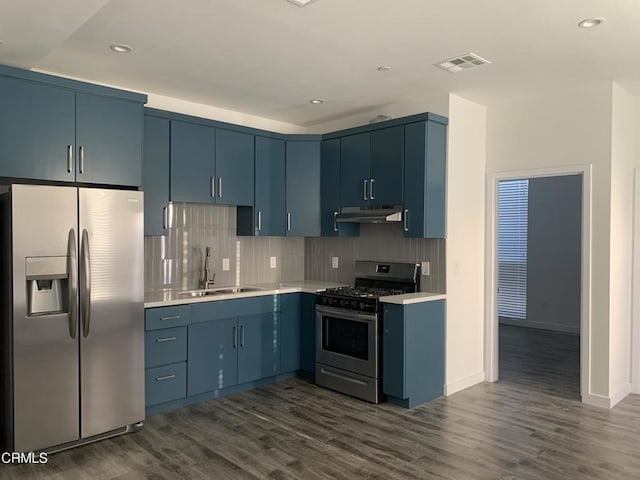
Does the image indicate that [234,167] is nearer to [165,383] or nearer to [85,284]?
[85,284]

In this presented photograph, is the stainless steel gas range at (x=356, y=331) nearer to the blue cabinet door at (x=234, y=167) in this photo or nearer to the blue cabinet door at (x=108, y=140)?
the blue cabinet door at (x=234, y=167)

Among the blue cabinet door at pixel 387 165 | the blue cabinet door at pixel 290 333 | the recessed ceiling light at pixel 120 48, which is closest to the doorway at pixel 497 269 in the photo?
the blue cabinet door at pixel 387 165

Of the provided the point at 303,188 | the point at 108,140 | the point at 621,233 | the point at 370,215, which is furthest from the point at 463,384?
the point at 108,140

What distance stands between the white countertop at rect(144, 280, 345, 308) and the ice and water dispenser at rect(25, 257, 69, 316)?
26.4 inches

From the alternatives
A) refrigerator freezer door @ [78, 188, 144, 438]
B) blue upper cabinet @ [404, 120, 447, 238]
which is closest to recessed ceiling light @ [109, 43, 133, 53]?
refrigerator freezer door @ [78, 188, 144, 438]

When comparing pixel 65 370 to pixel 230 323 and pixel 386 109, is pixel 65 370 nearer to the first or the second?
pixel 230 323

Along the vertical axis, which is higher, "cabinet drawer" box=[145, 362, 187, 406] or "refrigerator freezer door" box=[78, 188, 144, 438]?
"refrigerator freezer door" box=[78, 188, 144, 438]

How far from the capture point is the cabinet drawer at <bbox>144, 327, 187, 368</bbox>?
3.84 m

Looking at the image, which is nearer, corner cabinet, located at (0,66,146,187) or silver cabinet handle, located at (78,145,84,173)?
corner cabinet, located at (0,66,146,187)

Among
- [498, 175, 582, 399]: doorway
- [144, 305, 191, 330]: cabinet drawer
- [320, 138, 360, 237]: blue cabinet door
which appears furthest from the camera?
[498, 175, 582, 399]: doorway

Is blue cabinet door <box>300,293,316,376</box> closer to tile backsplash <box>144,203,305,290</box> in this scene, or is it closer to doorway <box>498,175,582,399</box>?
tile backsplash <box>144,203,305,290</box>

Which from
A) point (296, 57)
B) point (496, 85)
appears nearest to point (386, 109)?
point (496, 85)

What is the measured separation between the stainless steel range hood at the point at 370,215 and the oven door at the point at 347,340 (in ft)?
2.88

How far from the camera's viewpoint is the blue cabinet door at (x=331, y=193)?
16.5 feet
